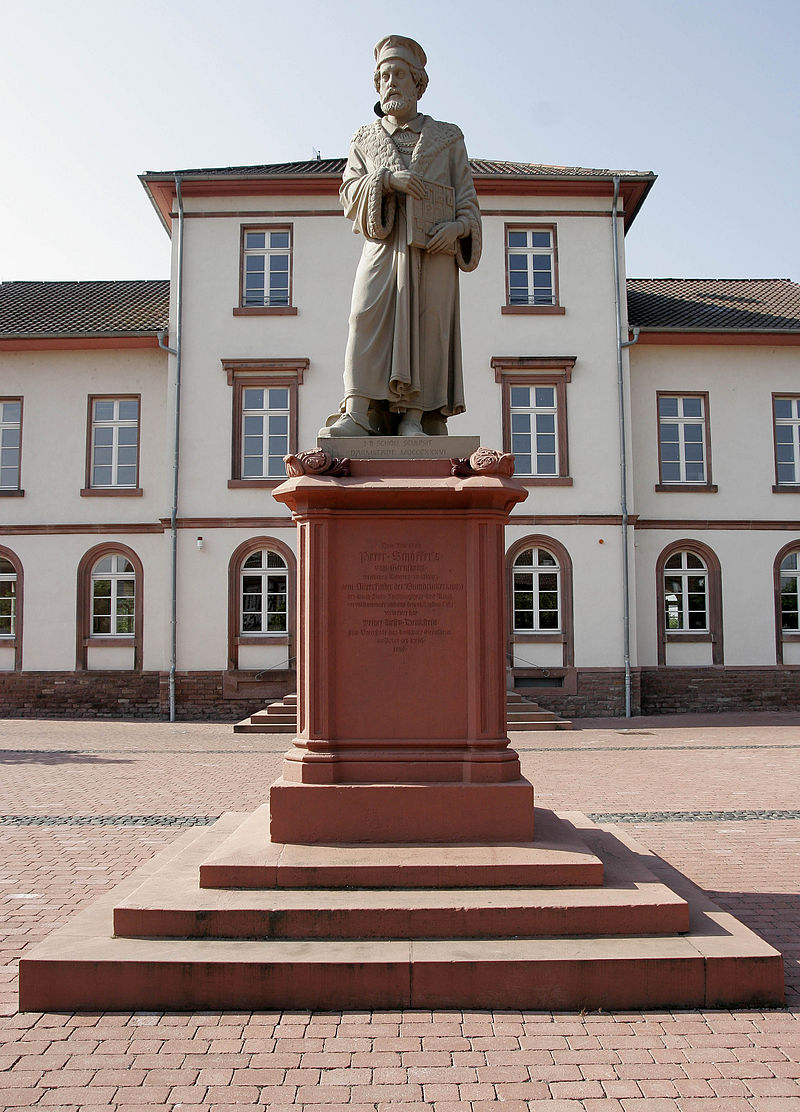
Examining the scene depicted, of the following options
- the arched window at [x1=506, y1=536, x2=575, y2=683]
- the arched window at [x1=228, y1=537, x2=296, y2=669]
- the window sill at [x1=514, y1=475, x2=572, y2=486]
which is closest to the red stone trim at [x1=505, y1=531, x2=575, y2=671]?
the arched window at [x1=506, y1=536, x2=575, y2=683]

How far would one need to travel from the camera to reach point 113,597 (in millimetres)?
21891

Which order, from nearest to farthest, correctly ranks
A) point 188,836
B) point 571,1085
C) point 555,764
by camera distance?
point 571,1085, point 188,836, point 555,764

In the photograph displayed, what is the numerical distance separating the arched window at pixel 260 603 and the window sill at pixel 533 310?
7195mm

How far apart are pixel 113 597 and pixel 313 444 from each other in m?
5.83

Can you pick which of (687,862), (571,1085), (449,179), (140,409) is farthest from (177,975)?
(140,409)

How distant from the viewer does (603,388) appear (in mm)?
21406

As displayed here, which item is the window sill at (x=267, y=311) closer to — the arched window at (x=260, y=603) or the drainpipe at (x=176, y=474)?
the drainpipe at (x=176, y=474)

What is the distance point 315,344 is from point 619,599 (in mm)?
8719

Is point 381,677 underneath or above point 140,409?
underneath

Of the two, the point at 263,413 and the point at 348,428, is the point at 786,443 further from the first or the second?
the point at 348,428

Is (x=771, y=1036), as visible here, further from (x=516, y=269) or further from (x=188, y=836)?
(x=516, y=269)

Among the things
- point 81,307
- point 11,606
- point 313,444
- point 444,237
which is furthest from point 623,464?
point 444,237

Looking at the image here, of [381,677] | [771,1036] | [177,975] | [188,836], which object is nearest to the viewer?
[771,1036]

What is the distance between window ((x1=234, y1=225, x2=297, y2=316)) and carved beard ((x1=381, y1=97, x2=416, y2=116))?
15848 millimetres
